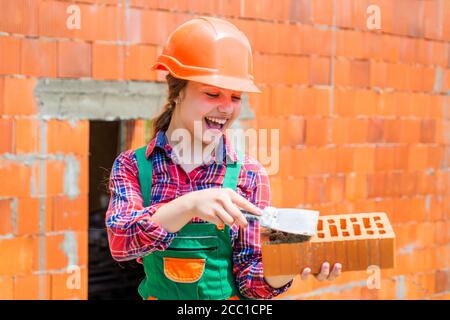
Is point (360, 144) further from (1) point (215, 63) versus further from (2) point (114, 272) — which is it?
(1) point (215, 63)

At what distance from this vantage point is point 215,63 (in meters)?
2.21

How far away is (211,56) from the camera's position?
7.25 ft

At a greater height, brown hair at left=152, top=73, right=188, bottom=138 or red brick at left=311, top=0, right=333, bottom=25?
red brick at left=311, top=0, right=333, bottom=25

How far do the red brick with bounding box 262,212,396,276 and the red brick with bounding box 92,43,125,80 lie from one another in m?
2.09

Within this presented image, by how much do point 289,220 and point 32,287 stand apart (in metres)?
2.23

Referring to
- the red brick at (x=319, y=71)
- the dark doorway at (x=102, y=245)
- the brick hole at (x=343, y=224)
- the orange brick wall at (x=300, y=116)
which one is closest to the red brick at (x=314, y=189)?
the orange brick wall at (x=300, y=116)

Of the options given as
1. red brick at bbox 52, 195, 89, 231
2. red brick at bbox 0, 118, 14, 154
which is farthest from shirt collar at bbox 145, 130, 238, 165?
red brick at bbox 52, 195, 89, 231

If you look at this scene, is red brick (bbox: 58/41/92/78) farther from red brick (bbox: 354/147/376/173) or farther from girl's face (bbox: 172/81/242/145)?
red brick (bbox: 354/147/376/173)

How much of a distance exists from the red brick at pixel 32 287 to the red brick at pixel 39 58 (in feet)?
3.43

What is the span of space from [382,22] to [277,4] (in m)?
0.93

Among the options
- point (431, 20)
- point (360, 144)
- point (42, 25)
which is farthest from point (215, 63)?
point (431, 20)

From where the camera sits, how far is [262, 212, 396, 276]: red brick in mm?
2102

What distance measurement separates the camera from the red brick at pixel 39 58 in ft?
12.3

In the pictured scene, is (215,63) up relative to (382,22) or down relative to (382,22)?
down
